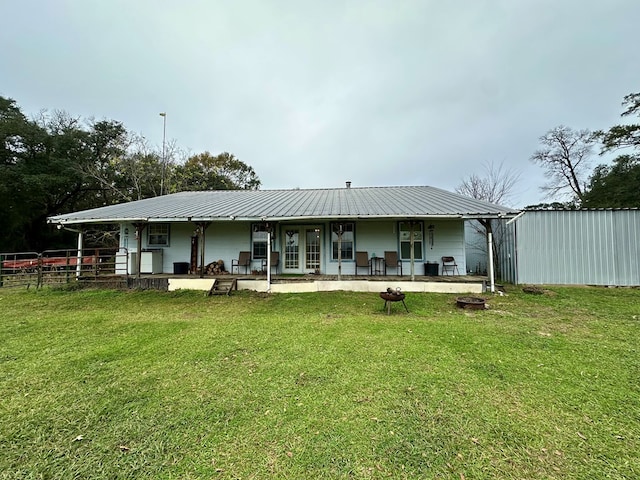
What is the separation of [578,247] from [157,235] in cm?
1604

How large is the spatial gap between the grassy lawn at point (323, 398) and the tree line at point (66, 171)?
1737 centimetres

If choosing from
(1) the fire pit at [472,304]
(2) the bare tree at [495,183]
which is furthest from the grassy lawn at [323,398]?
(2) the bare tree at [495,183]

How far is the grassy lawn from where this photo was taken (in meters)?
2.15

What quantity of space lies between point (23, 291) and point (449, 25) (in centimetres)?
1890

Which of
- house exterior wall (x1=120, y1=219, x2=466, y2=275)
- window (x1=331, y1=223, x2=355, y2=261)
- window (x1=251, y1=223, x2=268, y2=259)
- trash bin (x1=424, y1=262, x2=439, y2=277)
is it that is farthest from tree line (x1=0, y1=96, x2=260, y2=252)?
trash bin (x1=424, y1=262, x2=439, y2=277)

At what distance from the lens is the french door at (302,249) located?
10.8 m

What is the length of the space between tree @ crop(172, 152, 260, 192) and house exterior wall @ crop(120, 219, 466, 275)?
12032 millimetres

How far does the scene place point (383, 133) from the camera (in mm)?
17297

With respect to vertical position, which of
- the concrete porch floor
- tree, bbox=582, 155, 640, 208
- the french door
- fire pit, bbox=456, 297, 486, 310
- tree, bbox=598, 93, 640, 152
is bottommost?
fire pit, bbox=456, 297, 486, 310

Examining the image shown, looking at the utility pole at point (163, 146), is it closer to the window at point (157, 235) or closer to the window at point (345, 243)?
the window at point (157, 235)

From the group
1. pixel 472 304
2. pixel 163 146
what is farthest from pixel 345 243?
pixel 163 146

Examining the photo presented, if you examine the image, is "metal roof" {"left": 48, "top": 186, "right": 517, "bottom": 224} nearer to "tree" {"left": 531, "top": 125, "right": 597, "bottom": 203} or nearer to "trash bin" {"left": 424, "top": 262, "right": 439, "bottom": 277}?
"trash bin" {"left": 424, "top": 262, "right": 439, "bottom": 277}

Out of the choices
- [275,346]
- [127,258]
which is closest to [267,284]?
[275,346]

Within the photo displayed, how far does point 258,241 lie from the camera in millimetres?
10953
